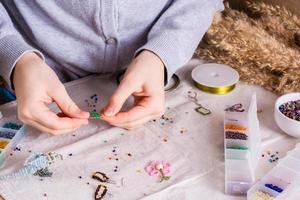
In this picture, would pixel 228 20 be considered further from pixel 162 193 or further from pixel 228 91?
pixel 162 193

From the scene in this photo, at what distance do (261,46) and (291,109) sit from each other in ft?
0.44

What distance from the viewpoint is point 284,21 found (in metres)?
0.82

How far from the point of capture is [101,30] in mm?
694

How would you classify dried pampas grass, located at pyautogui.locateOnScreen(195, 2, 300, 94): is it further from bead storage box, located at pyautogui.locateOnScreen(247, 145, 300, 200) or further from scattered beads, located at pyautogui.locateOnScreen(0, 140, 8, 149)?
scattered beads, located at pyautogui.locateOnScreen(0, 140, 8, 149)

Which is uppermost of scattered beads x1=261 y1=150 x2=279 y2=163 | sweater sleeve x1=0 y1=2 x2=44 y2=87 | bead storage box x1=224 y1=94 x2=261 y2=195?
sweater sleeve x1=0 y1=2 x2=44 y2=87

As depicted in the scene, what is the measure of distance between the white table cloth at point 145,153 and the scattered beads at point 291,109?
0.02 metres

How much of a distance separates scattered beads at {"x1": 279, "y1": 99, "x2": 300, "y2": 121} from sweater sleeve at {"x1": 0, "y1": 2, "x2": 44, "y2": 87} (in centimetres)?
35

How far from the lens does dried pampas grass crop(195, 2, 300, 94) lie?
0.73 meters

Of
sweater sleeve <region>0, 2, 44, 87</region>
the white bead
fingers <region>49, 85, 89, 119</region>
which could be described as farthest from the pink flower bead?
sweater sleeve <region>0, 2, 44, 87</region>

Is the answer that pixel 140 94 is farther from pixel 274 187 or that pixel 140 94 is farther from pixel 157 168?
pixel 274 187

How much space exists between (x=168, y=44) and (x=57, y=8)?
17cm

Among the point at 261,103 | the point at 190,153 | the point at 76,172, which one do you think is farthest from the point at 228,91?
the point at 76,172

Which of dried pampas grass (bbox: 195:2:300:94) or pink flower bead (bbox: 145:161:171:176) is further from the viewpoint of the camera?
dried pampas grass (bbox: 195:2:300:94)

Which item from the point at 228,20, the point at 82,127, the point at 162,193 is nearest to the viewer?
the point at 162,193
